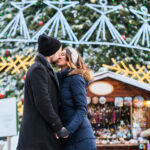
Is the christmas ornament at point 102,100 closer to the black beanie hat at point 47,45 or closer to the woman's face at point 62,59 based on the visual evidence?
the woman's face at point 62,59

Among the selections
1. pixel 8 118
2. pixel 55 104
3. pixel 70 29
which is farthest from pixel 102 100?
pixel 55 104

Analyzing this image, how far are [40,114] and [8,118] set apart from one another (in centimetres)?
138

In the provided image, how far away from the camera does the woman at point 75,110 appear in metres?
2.39

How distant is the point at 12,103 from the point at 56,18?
16.0ft

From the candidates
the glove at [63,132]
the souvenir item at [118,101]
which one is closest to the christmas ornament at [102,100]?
the souvenir item at [118,101]

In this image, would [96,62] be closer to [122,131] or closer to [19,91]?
[19,91]

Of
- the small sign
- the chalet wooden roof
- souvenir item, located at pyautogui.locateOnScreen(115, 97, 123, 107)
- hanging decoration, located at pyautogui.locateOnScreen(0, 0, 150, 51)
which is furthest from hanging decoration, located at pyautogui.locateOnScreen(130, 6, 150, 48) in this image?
the small sign

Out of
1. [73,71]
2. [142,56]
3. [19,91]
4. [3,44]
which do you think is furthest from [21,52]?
[73,71]

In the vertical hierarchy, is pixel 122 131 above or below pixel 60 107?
below

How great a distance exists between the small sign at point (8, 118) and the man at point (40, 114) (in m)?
1.22

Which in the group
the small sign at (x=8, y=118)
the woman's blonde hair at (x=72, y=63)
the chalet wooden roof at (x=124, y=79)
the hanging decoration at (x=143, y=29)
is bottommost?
the small sign at (x=8, y=118)

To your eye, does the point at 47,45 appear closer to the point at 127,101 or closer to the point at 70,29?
the point at 127,101

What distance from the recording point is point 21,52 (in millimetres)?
Result: 9688

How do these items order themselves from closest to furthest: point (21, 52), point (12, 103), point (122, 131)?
point (12, 103), point (122, 131), point (21, 52)
